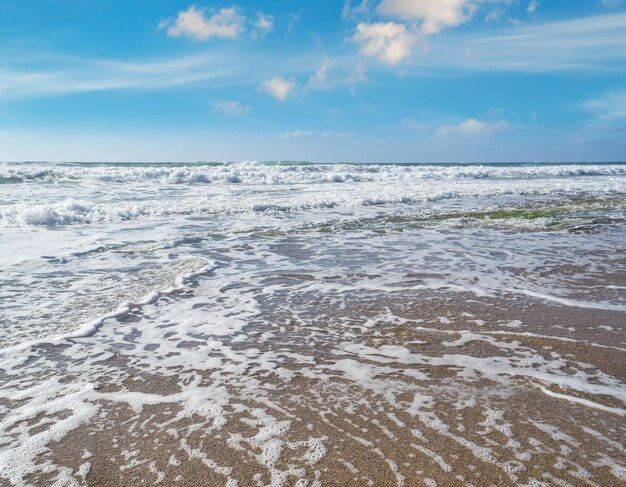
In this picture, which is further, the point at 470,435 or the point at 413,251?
the point at 413,251

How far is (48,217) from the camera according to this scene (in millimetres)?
11422

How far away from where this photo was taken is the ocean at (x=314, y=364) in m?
2.40

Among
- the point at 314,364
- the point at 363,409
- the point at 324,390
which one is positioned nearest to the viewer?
the point at 363,409

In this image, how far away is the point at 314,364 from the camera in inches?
139

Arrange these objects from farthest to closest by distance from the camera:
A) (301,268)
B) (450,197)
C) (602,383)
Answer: (450,197), (301,268), (602,383)

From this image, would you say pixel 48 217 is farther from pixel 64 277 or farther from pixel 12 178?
pixel 12 178

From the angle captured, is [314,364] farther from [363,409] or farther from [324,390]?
[363,409]

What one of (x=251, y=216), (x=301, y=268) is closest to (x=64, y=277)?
(x=301, y=268)

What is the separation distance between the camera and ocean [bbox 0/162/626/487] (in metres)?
2.40

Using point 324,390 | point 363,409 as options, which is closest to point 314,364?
point 324,390

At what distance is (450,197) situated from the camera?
18.2 metres

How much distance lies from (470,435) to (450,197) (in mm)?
16332

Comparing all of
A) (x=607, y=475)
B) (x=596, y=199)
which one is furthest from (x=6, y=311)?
(x=596, y=199)

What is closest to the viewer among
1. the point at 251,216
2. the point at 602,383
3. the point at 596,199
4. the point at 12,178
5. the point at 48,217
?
the point at 602,383
